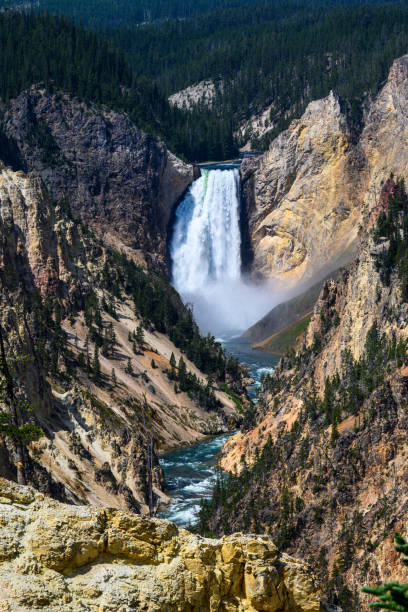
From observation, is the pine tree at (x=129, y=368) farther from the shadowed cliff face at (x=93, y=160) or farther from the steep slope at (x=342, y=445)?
the shadowed cliff face at (x=93, y=160)

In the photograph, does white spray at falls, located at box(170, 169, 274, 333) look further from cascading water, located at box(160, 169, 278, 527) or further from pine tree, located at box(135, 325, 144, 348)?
pine tree, located at box(135, 325, 144, 348)

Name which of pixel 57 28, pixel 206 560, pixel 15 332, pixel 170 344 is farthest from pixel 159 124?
pixel 206 560

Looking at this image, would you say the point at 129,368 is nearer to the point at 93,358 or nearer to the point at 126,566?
the point at 93,358

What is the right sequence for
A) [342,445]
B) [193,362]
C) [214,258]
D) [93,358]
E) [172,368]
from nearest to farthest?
[342,445]
[93,358]
[172,368]
[193,362]
[214,258]

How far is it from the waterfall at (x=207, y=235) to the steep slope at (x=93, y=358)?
3026 cm

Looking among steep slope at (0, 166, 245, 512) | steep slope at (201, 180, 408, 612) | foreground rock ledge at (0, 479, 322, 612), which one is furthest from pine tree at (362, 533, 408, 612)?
steep slope at (0, 166, 245, 512)

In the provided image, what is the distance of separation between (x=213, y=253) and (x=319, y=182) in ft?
75.5

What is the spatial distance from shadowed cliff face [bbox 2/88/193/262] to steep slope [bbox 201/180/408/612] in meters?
78.7

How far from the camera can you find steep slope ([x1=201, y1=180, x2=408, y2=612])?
44.8 m

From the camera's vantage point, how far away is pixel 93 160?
155000mm

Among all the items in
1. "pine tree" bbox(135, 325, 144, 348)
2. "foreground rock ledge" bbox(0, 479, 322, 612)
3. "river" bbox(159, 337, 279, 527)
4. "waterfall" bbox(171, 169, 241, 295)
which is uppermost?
"foreground rock ledge" bbox(0, 479, 322, 612)

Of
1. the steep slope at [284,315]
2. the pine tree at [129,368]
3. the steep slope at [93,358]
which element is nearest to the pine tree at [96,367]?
the steep slope at [93,358]

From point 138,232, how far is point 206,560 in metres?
138

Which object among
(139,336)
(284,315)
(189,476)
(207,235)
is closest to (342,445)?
(189,476)
